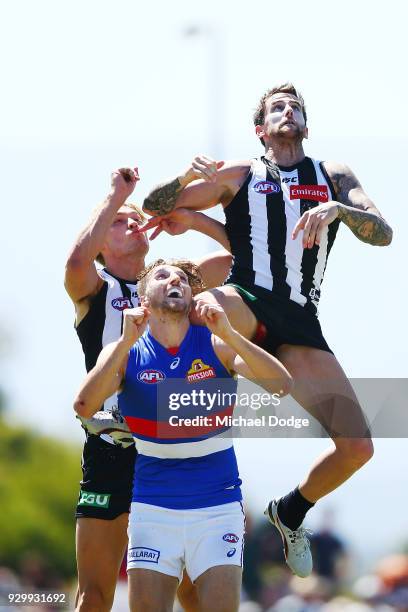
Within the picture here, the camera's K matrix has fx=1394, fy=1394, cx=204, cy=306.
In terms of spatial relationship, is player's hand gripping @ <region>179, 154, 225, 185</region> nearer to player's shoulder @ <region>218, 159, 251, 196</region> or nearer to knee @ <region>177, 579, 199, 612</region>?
player's shoulder @ <region>218, 159, 251, 196</region>

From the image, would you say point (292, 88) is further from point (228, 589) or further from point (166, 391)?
point (228, 589)

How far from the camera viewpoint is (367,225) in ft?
27.9

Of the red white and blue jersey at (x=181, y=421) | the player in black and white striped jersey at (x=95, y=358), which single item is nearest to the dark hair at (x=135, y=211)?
the player in black and white striped jersey at (x=95, y=358)

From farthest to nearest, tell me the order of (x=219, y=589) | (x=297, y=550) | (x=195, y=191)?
(x=297, y=550), (x=195, y=191), (x=219, y=589)

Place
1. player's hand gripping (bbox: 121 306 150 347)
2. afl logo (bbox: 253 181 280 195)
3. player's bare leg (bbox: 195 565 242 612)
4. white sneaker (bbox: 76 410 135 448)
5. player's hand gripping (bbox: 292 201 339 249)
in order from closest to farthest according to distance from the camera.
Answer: player's bare leg (bbox: 195 565 242 612) → player's hand gripping (bbox: 121 306 150 347) → player's hand gripping (bbox: 292 201 339 249) → white sneaker (bbox: 76 410 135 448) → afl logo (bbox: 253 181 280 195)

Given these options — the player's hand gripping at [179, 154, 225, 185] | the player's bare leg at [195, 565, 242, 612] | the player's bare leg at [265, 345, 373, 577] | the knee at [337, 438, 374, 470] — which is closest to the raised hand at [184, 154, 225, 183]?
the player's hand gripping at [179, 154, 225, 185]

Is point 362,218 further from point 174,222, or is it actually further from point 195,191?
point 174,222

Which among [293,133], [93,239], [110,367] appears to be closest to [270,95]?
[293,133]

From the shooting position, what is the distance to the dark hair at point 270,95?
9.04 m

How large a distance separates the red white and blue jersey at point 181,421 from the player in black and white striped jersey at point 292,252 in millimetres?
596

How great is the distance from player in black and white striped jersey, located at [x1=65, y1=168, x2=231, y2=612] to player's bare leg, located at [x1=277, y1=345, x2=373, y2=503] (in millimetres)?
999

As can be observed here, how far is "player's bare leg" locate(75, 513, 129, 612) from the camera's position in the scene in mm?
8578

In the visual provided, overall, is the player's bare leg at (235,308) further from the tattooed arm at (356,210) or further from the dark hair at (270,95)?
the dark hair at (270,95)

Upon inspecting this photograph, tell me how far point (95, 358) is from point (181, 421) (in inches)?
50.3
